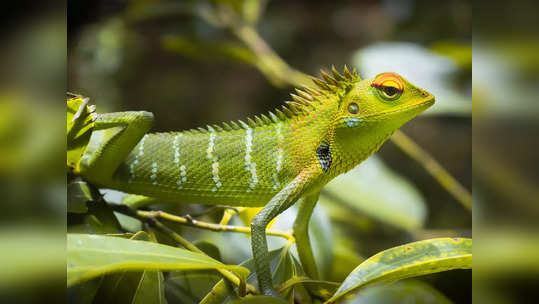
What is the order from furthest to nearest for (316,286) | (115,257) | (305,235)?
(305,235) → (316,286) → (115,257)

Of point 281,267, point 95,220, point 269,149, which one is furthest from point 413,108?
point 95,220

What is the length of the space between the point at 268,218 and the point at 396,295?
275 mm

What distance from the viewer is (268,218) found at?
835mm

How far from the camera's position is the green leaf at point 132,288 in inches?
28.1

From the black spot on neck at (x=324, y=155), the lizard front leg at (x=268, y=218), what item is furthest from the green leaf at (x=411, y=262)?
the black spot on neck at (x=324, y=155)

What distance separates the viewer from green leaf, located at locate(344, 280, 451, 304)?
667 millimetres

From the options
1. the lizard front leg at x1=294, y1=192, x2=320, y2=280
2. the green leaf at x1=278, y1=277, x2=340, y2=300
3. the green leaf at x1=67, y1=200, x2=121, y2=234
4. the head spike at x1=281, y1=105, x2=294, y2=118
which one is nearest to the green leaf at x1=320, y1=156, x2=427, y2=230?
the lizard front leg at x1=294, y1=192, x2=320, y2=280

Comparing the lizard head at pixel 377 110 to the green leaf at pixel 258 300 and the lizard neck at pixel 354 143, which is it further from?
the green leaf at pixel 258 300

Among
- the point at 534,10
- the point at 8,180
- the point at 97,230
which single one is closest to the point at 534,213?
the point at 534,10

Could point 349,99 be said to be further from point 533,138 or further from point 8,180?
point 8,180

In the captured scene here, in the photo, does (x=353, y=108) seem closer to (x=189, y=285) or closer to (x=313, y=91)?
(x=313, y=91)

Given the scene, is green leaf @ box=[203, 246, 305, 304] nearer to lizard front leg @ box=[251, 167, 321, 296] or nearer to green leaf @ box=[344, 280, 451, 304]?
lizard front leg @ box=[251, 167, 321, 296]

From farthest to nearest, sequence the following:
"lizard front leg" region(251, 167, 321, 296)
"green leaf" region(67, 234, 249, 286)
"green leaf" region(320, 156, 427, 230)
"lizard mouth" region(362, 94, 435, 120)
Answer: "green leaf" region(320, 156, 427, 230) → "lizard mouth" region(362, 94, 435, 120) → "lizard front leg" region(251, 167, 321, 296) → "green leaf" region(67, 234, 249, 286)

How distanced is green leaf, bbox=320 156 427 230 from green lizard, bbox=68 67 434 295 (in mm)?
439
